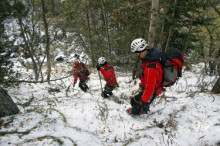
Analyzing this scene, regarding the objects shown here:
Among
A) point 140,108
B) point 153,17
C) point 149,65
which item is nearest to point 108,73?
point 153,17

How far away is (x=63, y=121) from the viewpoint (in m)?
4.42

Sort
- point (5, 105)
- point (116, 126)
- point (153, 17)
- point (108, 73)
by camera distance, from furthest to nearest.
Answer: point (108, 73)
point (153, 17)
point (116, 126)
point (5, 105)

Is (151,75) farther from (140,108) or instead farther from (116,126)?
(116,126)

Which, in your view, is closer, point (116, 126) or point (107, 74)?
point (116, 126)

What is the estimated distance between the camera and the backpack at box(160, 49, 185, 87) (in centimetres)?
428

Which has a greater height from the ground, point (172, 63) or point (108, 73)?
point (172, 63)

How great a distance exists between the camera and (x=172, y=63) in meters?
4.32

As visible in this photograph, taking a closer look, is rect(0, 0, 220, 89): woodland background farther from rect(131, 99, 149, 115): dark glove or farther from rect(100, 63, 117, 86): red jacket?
rect(131, 99, 149, 115): dark glove

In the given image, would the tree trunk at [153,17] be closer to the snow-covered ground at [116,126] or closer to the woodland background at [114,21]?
the woodland background at [114,21]

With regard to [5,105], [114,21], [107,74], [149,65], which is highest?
[114,21]

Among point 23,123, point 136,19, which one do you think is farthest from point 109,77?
point 136,19

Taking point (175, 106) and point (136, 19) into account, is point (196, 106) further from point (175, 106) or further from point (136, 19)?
point (136, 19)

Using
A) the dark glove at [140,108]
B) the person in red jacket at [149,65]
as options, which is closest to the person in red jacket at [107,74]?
the dark glove at [140,108]

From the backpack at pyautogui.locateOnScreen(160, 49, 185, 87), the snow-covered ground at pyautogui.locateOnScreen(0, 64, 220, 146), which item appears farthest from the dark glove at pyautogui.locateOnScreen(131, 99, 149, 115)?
the backpack at pyautogui.locateOnScreen(160, 49, 185, 87)
